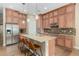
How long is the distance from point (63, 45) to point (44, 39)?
41cm

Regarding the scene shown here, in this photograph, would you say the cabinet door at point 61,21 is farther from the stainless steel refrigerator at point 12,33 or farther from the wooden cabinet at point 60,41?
the stainless steel refrigerator at point 12,33

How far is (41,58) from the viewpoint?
1.98 metres

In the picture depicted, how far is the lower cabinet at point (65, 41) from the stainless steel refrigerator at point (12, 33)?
89 centimetres

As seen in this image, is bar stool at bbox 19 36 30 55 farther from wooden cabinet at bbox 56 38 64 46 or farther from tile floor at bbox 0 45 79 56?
wooden cabinet at bbox 56 38 64 46

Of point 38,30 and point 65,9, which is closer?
point 65,9

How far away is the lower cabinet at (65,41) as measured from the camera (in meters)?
1.91

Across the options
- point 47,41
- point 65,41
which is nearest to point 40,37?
point 47,41

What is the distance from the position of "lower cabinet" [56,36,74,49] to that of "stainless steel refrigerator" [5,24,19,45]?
889 millimetres

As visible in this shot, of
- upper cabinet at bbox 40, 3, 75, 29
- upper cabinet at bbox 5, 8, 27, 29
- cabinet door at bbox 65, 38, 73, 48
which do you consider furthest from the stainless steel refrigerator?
cabinet door at bbox 65, 38, 73, 48

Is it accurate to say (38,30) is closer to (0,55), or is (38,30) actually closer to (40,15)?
(40,15)

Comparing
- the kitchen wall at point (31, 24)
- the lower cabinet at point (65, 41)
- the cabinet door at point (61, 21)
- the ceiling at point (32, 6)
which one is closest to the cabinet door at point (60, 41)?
the lower cabinet at point (65, 41)

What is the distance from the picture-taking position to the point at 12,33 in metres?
2.16

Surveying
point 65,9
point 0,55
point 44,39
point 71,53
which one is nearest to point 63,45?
point 71,53

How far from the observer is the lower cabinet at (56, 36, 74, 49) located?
75.4 inches
